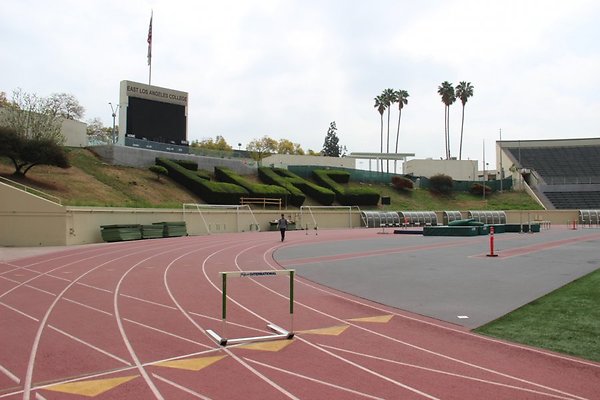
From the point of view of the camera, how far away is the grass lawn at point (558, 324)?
714 centimetres

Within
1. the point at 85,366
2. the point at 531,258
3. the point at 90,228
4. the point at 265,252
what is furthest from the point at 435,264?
the point at 90,228

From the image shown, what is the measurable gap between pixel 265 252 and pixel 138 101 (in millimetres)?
29689

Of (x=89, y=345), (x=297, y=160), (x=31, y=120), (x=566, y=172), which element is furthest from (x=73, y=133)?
(x=566, y=172)

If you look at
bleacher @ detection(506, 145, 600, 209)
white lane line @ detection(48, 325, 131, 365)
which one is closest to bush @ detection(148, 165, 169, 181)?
white lane line @ detection(48, 325, 131, 365)

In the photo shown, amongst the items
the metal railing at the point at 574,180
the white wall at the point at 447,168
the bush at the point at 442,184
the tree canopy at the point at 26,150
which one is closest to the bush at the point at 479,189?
the bush at the point at 442,184

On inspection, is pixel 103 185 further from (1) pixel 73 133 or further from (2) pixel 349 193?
(2) pixel 349 193

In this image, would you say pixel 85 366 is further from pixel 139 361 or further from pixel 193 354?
pixel 193 354

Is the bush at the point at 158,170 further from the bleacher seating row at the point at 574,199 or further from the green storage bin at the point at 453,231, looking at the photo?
the bleacher seating row at the point at 574,199

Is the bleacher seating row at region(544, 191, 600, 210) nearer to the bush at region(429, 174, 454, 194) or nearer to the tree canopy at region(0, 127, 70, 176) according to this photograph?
the bush at region(429, 174, 454, 194)

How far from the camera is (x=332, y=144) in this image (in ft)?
440

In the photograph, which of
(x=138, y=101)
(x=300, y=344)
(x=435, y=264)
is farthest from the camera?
(x=138, y=101)

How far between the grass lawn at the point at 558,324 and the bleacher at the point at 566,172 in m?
62.3

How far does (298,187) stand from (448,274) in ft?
137

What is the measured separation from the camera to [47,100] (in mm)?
46656
